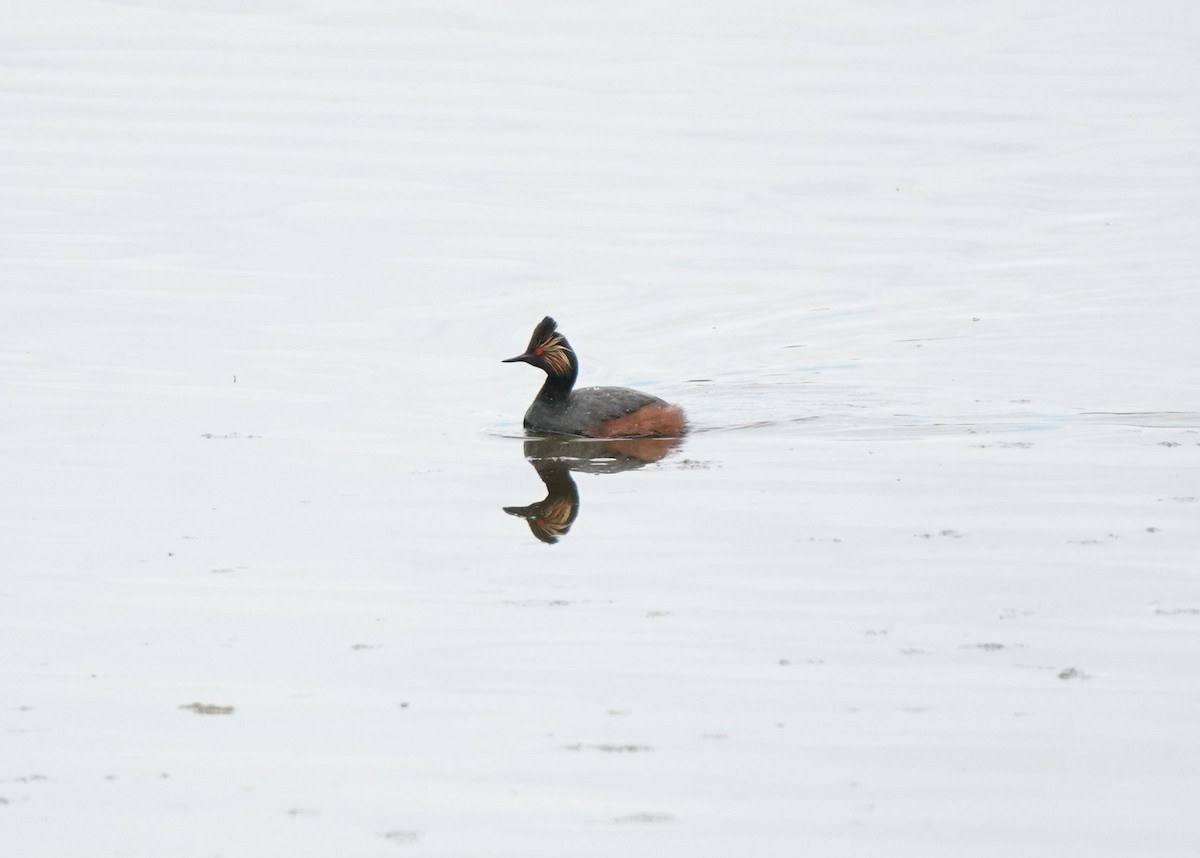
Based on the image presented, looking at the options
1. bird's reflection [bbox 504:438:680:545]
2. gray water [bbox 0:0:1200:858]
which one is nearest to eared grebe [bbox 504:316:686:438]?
bird's reflection [bbox 504:438:680:545]

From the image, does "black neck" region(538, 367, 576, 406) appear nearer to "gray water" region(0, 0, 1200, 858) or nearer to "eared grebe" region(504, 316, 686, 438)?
"eared grebe" region(504, 316, 686, 438)

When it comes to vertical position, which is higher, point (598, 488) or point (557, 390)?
point (557, 390)

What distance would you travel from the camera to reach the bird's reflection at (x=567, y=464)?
43.3 feet

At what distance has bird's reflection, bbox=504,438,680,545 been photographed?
13.2 meters

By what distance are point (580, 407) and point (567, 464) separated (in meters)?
1.34

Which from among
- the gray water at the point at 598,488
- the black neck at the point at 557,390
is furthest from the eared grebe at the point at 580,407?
the gray water at the point at 598,488

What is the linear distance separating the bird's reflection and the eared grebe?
13 centimetres

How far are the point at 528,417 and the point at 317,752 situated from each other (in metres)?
8.32

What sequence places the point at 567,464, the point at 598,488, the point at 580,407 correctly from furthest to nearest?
1. the point at 580,407
2. the point at 567,464
3. the point at 598,488

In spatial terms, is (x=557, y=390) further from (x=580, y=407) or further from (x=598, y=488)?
(x=598, y=488)

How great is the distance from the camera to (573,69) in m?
42.5

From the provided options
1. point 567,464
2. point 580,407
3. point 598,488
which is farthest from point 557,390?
point 598,488

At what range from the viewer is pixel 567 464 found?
1555 cm

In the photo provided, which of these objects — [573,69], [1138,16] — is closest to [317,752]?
[573,69]
